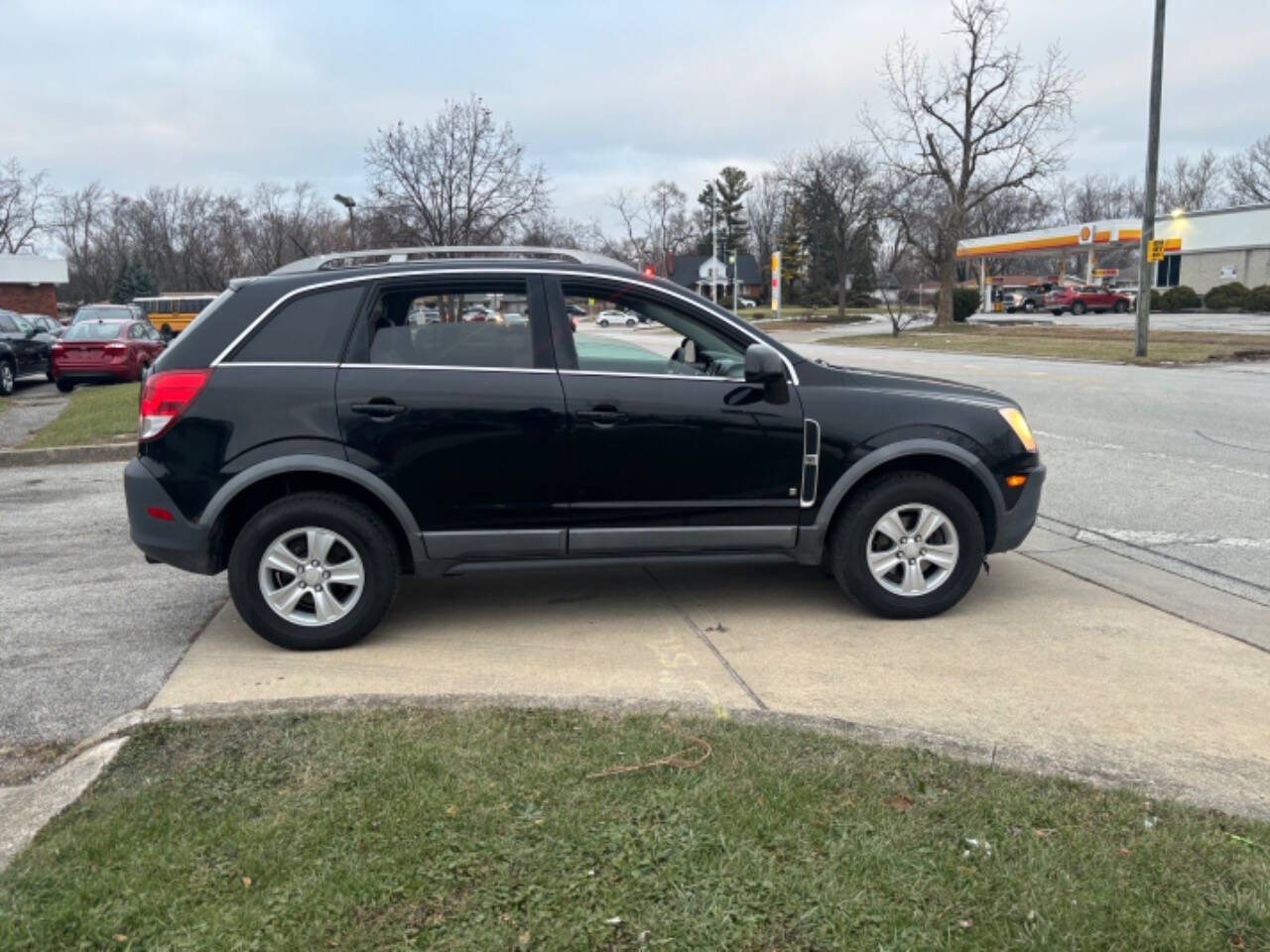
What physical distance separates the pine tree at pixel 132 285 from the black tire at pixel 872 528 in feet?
238

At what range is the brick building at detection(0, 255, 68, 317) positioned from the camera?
4544 cm

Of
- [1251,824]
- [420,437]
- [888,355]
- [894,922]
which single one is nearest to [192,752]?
[420,437]

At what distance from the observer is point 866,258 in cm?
7450

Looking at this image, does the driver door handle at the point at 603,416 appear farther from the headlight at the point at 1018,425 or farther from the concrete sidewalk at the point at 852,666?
the headlight at the point at 1018,425

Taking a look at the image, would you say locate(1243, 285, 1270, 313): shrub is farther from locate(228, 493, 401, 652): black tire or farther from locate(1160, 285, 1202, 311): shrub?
locate(228, 493, 401, 652): black tire

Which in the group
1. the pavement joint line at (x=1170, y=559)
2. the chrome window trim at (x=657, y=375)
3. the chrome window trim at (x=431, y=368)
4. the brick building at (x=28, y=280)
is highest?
the brick building at (x=28, y=280)

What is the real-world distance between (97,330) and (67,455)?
1134cm

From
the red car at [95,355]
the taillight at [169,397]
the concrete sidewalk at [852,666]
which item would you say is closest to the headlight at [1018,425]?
the concrete sidewalk at [852,666]

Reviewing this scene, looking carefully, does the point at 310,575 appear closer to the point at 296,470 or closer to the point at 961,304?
the point at 296,470

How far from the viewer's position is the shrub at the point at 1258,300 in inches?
1828

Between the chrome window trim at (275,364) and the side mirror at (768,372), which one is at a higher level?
the chrome window trim at (275,364)

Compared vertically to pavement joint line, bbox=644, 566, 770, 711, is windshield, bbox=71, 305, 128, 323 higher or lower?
higher

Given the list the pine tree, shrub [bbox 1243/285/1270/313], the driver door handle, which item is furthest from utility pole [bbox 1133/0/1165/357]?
the pine tree

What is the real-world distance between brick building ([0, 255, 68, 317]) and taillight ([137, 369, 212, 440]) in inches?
1871
